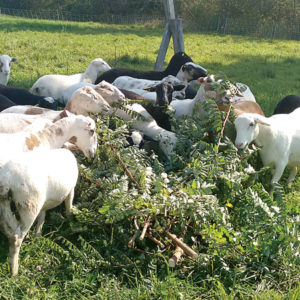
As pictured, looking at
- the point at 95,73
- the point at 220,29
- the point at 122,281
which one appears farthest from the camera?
the point at 220,29

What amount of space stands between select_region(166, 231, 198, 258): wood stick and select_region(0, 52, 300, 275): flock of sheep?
90cm

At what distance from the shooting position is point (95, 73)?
26.8ft

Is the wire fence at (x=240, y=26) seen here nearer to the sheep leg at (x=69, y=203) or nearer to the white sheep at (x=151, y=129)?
the white sheep at (x=151, y=129)

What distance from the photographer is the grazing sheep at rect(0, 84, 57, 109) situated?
5879 millimetres

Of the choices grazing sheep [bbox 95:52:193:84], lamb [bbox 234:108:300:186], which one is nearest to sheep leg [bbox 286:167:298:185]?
lamb [bbox 234:108:300:186]

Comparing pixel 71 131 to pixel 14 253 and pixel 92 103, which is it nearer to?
pixel 92 103

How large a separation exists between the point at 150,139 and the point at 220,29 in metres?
20.2

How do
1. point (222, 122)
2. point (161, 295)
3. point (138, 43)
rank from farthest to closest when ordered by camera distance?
point (138, 43)
point (222, 122)
point (161, 295)

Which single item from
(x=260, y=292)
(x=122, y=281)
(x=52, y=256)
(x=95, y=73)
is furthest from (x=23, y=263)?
(x=95, y=73)

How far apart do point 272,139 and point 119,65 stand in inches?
276

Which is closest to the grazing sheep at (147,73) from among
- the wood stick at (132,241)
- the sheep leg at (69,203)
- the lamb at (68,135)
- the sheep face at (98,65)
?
the sheep face at (98,65)

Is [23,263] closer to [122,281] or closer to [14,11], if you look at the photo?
[122,281]

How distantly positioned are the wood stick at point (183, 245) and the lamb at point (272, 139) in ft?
4.73

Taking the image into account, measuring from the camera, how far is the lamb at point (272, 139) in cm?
440
